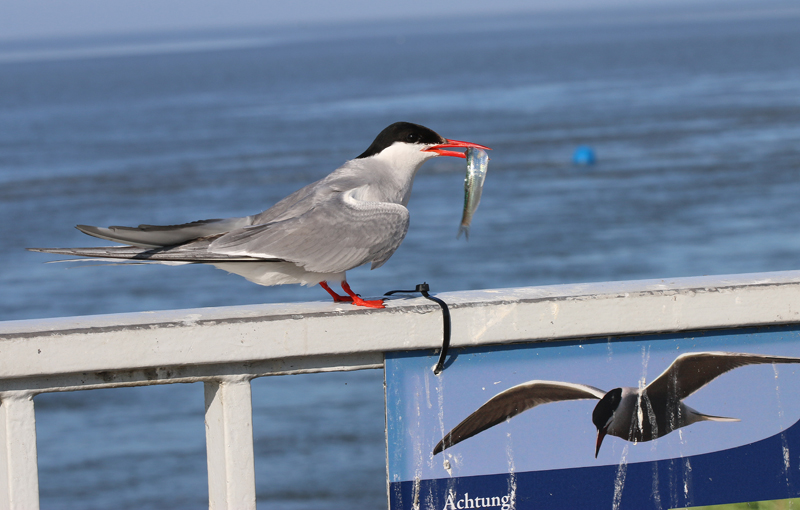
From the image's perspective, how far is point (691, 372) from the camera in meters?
2.64

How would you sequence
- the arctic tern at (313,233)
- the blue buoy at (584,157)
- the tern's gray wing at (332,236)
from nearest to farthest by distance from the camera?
the arctic tern at (313,233), the tern's gray wing at (332,236), the blue buoy at (584,157)

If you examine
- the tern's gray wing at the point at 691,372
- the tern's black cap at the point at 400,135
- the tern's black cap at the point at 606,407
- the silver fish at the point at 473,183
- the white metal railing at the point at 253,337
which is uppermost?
the tern's black cap at the point at 400,135

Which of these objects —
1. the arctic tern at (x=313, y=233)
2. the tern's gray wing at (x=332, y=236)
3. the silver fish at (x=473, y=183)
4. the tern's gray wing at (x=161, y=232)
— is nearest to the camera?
the tern's gray wing at (x=161, y=232)

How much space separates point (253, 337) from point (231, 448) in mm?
271

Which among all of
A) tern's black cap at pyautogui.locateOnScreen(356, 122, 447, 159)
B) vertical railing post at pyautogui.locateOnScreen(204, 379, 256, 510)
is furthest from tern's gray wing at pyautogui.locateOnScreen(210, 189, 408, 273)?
vertical railing post at pyautogui.locateOnScreen(204, 379, 256, 510)

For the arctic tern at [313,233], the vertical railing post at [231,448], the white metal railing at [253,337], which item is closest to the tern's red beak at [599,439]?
the white metal railing at [253,337]

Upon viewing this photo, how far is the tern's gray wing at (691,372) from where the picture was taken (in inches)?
104

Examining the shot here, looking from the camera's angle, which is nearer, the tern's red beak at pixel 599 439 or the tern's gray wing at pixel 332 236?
the tern's red beak at pixel 599 439

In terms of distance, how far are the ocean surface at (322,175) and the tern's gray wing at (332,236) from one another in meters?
3.43

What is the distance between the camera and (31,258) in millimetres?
14375

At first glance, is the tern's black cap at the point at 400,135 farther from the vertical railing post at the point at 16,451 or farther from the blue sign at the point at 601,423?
the vertical railing post at the point at 16,451

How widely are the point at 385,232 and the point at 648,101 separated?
1519 inches

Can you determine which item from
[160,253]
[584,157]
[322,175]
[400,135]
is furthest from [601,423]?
[584,157]

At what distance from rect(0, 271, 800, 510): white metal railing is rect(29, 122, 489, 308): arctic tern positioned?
1.17 feet
